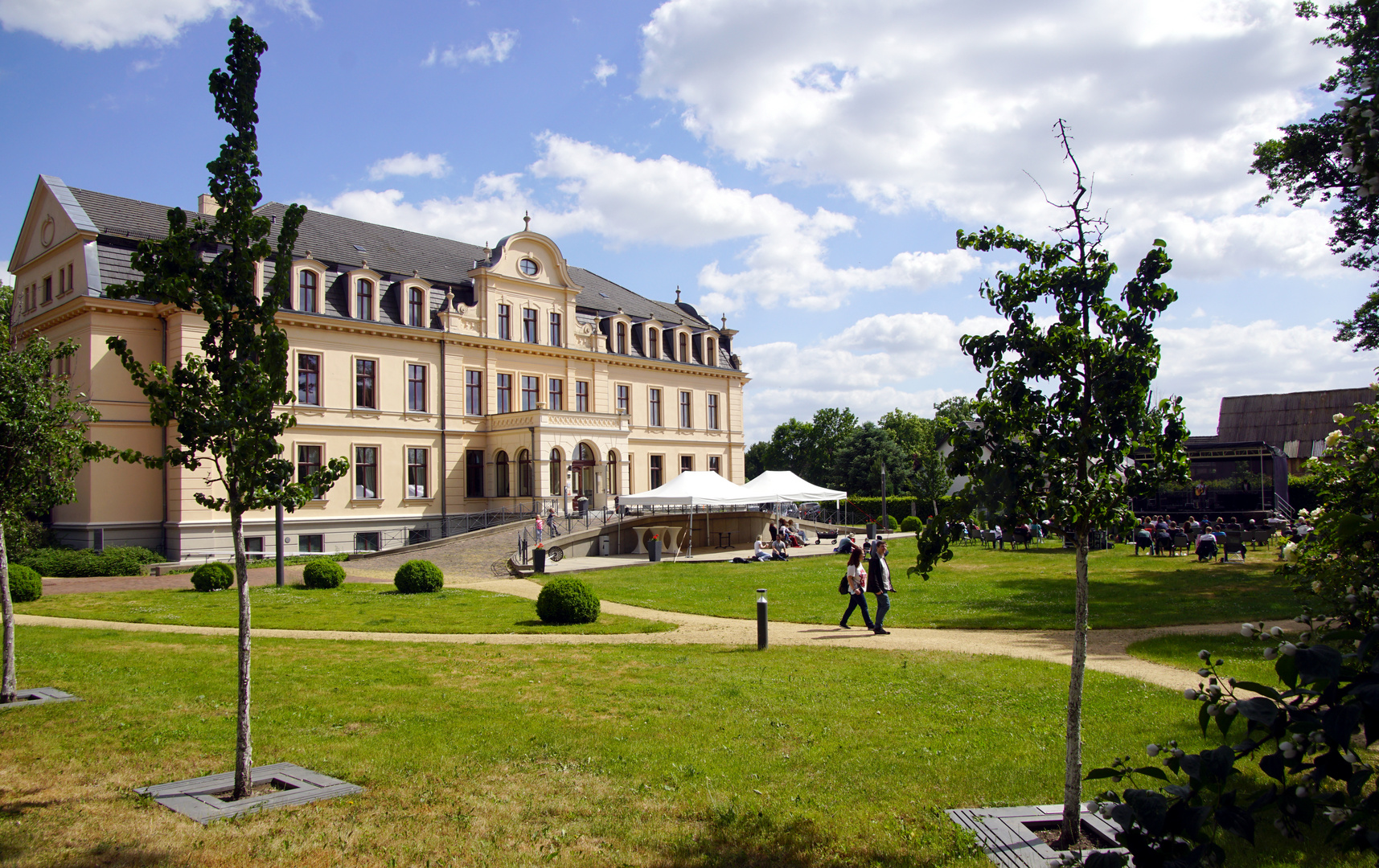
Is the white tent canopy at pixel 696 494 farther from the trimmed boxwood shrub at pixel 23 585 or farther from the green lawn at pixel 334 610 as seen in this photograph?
the trimmed boxwood shrub at pixel 23 585

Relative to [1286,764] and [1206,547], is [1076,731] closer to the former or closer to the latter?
[1286,764]

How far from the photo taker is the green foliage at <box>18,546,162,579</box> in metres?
25.7

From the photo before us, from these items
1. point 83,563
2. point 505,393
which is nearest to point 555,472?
point 505,393

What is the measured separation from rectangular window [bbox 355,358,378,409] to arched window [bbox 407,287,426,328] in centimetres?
266

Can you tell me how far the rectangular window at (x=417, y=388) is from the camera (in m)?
37.6

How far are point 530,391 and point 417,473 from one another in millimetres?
7115

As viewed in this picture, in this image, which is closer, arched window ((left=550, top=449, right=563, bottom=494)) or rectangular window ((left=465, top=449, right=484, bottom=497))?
arched window ((left=550, top=449, right=563, bottom=494))

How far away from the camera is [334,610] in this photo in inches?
714

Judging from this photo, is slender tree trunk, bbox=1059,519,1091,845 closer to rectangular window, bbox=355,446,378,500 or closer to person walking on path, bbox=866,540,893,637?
person walking on path, bbox=866,540,893,637

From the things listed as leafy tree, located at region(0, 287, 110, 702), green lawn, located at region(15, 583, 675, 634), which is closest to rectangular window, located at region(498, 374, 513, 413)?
green lawn, located at region(15, 583, 675, 634)

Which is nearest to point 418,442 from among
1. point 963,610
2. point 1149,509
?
point 963,610

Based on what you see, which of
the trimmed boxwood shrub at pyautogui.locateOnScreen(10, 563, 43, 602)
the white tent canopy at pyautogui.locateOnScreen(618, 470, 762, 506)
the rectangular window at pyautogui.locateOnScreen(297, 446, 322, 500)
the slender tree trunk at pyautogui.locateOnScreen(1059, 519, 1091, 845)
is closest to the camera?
the slender tree trunk at pyautogui.locateOnScreen(1059, 519, 1091, 845)

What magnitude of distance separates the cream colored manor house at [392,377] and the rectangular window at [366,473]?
8 cm

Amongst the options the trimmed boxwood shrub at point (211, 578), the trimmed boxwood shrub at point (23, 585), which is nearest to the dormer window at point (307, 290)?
the trimmed boxwood shrub at point (211, 578)
